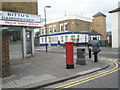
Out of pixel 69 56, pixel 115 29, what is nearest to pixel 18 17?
pixel 69 56

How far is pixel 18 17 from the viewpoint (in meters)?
11.3

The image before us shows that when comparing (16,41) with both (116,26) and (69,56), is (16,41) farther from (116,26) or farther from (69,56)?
(116,26)

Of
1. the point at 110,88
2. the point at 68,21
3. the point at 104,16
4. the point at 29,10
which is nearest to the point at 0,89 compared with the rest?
the point at 110,88

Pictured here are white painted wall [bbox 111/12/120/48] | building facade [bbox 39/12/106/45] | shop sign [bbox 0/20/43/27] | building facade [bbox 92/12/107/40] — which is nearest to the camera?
shop sign [bbox 0/20/43/27]

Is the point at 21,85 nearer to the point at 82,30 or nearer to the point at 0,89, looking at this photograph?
the point at 0,89

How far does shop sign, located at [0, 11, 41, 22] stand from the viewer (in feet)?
34.3

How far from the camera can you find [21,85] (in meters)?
4.91

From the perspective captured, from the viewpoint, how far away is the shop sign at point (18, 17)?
10461mm

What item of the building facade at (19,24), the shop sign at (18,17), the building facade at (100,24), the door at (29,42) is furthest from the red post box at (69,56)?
the building facade at (100,24)

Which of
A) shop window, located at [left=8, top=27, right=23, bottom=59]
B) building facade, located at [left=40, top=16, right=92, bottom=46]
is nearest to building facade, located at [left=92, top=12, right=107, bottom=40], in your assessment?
building facade, located at [left=40, top=16, right=92, bottom=46]

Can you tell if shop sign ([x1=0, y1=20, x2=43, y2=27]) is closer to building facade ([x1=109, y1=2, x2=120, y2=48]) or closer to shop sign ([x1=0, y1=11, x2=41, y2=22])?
shop sign ([x1=0, y1=11, x2=41, y2=22])

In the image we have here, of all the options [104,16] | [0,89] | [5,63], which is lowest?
[0,89]

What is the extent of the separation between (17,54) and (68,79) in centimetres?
755

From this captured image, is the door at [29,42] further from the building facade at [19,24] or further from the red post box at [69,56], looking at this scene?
the red post box at [69,56]
